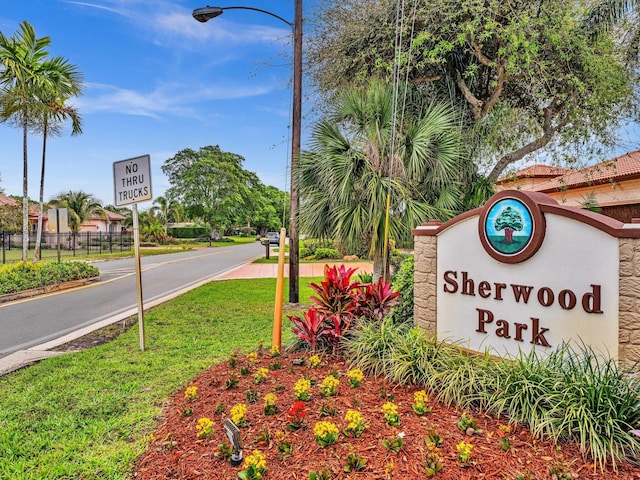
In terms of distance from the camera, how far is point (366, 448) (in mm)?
2295

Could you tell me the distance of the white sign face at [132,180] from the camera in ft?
16.8

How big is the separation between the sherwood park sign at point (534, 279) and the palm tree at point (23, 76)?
1262 cm

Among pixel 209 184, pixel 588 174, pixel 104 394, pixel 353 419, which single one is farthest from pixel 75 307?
pixel 209 184

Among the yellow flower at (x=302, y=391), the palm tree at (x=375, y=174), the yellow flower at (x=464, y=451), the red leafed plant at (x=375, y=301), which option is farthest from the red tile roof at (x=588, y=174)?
the yellow flower at (x=464, y=451)

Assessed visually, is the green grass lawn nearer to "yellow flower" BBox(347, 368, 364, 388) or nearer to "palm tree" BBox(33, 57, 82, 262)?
"yellow flower" BBox(347, 368, 364, 388)

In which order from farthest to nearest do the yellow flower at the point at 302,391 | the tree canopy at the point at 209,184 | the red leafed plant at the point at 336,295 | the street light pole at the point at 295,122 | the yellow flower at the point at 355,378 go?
the tree canopy at the point at 209,184, the street light pole at the point at 295,122, the red leafed plant at the point at 336,295, the yellow flower at the point at 355,378, the yellow flower at the point at 302,391

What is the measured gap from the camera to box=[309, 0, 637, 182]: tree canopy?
7211 millimetres

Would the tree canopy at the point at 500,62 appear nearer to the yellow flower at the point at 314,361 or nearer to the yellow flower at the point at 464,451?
the yellow flower at the point at 314,361

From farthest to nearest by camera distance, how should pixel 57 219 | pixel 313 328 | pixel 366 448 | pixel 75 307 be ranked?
pixel 57 219
pixel 75 307
pixel 313 328
pixel 366 448

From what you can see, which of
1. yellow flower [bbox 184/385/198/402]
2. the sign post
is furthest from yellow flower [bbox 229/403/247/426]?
the sign post

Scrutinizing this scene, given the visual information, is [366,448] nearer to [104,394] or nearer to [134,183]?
[104,394]

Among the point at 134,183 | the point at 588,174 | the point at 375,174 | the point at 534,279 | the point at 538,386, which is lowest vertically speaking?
the point at 538,386

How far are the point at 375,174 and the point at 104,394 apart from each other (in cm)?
498

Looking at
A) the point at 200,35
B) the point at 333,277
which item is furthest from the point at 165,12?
the point at 333,277
